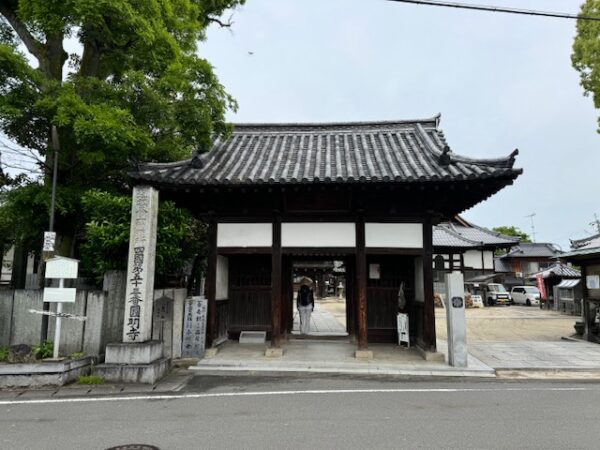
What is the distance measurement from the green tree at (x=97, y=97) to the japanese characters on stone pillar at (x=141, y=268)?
1153 millimetres

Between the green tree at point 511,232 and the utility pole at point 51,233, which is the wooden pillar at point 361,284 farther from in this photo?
the green tree at point 511,232

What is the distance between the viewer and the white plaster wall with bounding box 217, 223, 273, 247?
1067 centimetres

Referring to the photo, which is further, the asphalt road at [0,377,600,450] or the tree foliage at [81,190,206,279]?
the tree foliage at [81,190,206,279]

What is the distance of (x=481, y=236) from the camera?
34406 millimetres

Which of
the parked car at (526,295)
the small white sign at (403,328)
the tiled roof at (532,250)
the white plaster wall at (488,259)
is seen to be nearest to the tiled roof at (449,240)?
the white plaster wall at (488,259)

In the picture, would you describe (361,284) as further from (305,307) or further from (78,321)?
(78,321)

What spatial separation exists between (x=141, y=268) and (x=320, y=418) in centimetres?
A: 530

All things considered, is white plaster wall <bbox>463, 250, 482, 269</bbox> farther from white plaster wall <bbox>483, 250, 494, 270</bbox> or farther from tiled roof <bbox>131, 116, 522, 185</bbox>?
tiled roof <bbox>131, 116, 522, 185</bbox>

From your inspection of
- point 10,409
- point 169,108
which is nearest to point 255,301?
point 169,108

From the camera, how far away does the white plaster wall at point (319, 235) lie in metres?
10.5

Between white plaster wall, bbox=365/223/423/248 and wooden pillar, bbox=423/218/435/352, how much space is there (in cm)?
19

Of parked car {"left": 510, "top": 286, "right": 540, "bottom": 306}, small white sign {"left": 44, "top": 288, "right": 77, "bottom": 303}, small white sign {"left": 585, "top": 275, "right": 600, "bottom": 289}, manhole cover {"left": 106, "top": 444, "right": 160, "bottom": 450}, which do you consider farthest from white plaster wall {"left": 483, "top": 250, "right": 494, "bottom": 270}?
manhole cover {"left": 106, "top": 444, "right": 160, "bottom": 450}

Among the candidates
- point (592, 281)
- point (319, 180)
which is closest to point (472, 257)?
point (592, 281)

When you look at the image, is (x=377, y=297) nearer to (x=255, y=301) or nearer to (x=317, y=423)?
(x=255, y=301)
